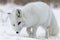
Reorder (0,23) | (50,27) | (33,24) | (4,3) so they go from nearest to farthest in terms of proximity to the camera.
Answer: (33,24) → (50,27) → (0,23) → (4,3)

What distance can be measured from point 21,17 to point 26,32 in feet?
3.45

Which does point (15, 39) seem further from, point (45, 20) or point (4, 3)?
point (4, 3)

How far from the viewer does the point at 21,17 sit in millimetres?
4832

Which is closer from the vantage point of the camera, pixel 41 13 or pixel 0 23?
pixel 41 13

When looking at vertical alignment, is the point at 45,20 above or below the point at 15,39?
above

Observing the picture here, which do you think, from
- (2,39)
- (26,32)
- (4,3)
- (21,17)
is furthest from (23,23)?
(4,3)

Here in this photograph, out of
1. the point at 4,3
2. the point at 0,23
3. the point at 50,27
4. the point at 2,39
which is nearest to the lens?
the point at 2,39

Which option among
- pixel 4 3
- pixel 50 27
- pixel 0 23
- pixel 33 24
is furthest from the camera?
pixel 4 3

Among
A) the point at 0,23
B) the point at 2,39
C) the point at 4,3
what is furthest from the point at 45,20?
the point at 4,3

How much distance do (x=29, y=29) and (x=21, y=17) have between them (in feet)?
2.48

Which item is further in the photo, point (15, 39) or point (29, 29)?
point (29, 29)

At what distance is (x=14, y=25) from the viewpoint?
489 centimetres

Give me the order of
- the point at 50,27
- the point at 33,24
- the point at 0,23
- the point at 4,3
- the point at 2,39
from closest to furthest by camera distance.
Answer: the point at 2,39 < the point at 33,24 < the point at 50,27 < the point at 0,23 < the point at 4,3

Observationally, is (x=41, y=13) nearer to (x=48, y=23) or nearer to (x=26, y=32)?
(x=48, y=23)
